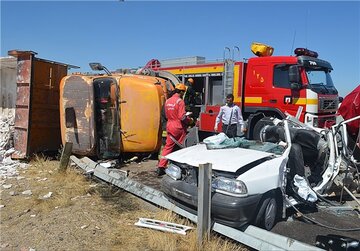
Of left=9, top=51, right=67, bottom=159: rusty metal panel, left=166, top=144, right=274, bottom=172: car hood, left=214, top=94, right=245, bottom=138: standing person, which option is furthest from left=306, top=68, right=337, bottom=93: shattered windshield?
left=9, top=51, right=67, bottom=159: rusty metal panel

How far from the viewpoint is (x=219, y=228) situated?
4059mm

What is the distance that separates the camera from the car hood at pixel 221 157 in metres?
4.26

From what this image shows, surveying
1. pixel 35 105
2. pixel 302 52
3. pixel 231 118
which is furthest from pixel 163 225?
pixel 302 52

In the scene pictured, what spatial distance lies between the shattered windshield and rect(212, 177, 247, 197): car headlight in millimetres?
6203

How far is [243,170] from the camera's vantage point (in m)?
4.21

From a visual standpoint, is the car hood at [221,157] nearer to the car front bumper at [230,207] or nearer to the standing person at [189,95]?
the car front bumper at [230,207]

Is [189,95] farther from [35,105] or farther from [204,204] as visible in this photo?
[204,204]

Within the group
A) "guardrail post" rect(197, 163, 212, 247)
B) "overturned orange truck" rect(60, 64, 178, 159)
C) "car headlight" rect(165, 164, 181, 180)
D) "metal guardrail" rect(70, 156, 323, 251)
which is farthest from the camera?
"overturned orange truck" rect(60, 64, 178, 159)

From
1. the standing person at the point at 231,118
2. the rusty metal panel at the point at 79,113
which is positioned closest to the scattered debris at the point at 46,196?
the rusty metal panel at the point at 79,113

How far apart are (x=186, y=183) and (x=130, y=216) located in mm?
1055

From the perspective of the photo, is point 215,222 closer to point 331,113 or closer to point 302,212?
point 302,212

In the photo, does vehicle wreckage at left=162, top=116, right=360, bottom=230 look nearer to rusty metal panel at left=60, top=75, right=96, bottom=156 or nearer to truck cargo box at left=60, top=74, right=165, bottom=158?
truck cargo box at left=60, top=74, right=165, bottom=158

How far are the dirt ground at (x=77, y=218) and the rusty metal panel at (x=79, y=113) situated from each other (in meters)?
0.83

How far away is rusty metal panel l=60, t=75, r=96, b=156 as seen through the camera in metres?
7.73
